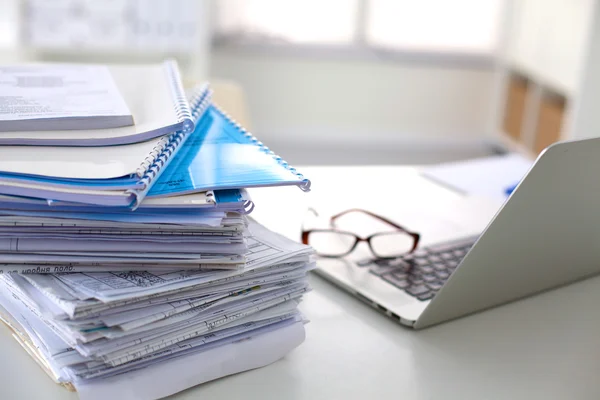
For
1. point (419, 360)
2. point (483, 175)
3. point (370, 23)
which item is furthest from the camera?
point (370, 23)

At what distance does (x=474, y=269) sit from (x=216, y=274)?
0.29 meters

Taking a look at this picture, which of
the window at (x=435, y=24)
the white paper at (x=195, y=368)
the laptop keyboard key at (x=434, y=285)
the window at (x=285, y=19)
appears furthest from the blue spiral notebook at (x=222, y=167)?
the window at (x=435, y=24)

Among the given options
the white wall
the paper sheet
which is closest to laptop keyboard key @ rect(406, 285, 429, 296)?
the paper sheet

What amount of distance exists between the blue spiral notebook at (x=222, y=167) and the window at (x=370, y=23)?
10.8 feet

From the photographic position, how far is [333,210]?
3.98 ft

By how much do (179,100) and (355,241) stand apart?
12.9 inches

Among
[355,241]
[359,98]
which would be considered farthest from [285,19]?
[355,241]

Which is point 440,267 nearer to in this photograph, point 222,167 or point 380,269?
point 380,269

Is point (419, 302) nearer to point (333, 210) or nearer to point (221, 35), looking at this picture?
point (333, 210)

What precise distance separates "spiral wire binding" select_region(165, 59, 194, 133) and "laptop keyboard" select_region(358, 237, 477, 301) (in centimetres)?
32

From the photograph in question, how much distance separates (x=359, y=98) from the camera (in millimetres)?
4332

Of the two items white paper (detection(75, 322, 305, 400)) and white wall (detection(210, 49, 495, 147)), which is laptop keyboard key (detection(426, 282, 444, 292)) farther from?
white wall (detection(210, 49, 495, 147))

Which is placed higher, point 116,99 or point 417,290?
point 116,99

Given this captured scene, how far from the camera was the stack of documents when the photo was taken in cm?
68
